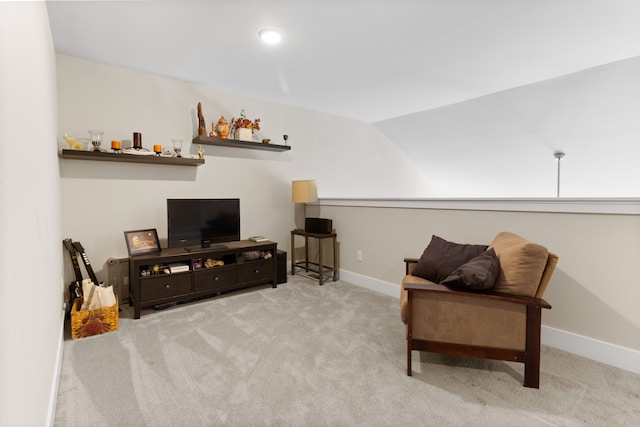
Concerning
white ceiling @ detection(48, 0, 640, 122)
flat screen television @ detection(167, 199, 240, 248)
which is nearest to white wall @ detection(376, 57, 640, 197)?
white ceiling @ detection(48, 0, 640, 122)

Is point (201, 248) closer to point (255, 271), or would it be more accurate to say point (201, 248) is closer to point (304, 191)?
point (255, 271)

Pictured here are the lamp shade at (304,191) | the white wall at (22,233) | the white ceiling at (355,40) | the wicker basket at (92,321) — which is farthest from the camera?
the lamp shade at (304,191)

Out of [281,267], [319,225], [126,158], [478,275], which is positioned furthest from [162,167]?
[478,275]

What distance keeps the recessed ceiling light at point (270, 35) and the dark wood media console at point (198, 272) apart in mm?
2080

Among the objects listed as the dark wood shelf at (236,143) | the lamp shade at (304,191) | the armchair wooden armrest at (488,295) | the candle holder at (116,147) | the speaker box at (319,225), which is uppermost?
the dark wood shelf at (236,143)

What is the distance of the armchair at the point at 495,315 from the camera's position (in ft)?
6.07

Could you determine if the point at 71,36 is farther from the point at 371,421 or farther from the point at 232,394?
the point at 371,421

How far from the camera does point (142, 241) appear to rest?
10.6 ft

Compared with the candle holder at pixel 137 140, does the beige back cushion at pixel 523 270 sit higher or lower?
lower

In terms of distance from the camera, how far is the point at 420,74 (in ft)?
11.6

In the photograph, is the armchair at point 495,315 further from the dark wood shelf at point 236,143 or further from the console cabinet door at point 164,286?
the dark wood shelf at point 236,143

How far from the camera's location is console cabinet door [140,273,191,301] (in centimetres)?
297

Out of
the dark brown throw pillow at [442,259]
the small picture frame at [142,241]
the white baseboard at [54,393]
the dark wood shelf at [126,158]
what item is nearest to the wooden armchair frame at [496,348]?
the dark brown throw pillow at [442,259]

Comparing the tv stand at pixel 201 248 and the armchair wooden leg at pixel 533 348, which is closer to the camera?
the armchair wooden leg at pixel 533 348
